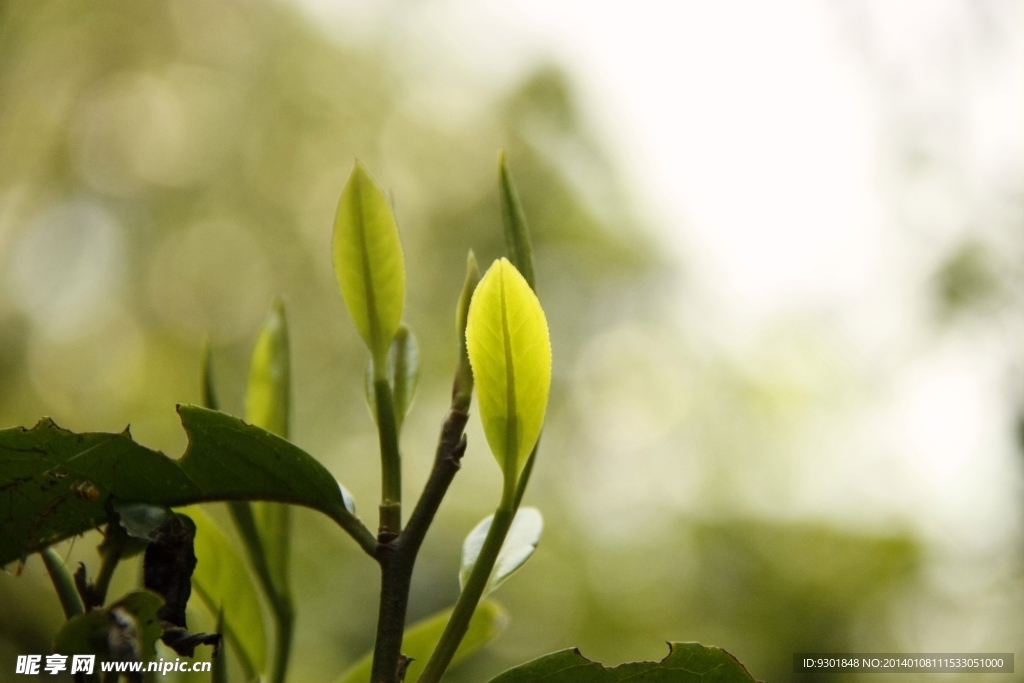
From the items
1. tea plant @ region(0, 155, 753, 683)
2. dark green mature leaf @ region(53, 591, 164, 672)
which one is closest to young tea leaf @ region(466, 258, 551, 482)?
tea plant @ region(0, 155, 753, 683)

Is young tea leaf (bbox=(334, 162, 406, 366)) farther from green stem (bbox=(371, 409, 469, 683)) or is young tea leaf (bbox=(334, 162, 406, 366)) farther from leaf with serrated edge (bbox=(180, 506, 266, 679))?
leaf with serrated edge (bbox=(180, 506, 266, 679))

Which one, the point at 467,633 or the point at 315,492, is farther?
the point at 467,633

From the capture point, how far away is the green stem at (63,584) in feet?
0.94

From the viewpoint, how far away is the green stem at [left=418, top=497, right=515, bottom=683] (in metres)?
0.29

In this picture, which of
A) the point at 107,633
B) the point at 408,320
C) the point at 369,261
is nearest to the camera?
the point at 107,633

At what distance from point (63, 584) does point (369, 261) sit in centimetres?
19

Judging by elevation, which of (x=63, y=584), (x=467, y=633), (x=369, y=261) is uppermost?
(x=369, y=261)

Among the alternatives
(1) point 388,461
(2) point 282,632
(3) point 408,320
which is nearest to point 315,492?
(1) point 388,461

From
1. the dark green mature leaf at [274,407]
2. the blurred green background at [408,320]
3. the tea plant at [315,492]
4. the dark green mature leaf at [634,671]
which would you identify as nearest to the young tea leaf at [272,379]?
the dark green mature leaf at [274,407]

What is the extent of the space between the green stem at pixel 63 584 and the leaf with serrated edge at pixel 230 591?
0.13 m

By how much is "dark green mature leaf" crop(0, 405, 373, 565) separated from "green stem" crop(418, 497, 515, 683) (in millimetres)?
46

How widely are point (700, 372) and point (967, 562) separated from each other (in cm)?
196

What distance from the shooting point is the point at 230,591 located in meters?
0.44

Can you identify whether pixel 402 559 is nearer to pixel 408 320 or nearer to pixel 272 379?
pixel 272 379
